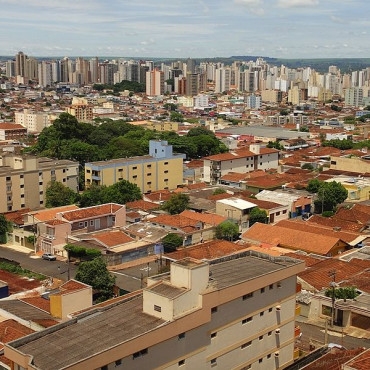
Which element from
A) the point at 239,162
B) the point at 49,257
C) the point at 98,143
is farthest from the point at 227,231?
the point at 98,143

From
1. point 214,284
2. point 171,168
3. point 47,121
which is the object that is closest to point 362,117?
point 47,121

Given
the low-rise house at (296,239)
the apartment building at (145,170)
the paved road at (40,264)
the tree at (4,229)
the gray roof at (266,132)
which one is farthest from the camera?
the gray roof at (266,132)

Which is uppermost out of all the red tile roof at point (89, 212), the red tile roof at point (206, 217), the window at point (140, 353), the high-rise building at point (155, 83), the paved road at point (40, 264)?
the high-rise building at point (155, 83)

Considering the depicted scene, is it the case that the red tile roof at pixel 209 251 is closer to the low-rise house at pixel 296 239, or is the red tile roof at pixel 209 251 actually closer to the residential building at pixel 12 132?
the low-rise house at pixel 296 239

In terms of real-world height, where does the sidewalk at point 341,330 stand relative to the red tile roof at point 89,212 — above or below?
below

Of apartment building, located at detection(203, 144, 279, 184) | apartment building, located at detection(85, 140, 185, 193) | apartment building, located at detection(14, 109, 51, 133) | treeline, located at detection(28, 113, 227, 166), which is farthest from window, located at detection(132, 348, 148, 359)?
apartment building, located at detection(14, 109, 51, 133)

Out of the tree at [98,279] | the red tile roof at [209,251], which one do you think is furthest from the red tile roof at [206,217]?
the tree at [98,279]
